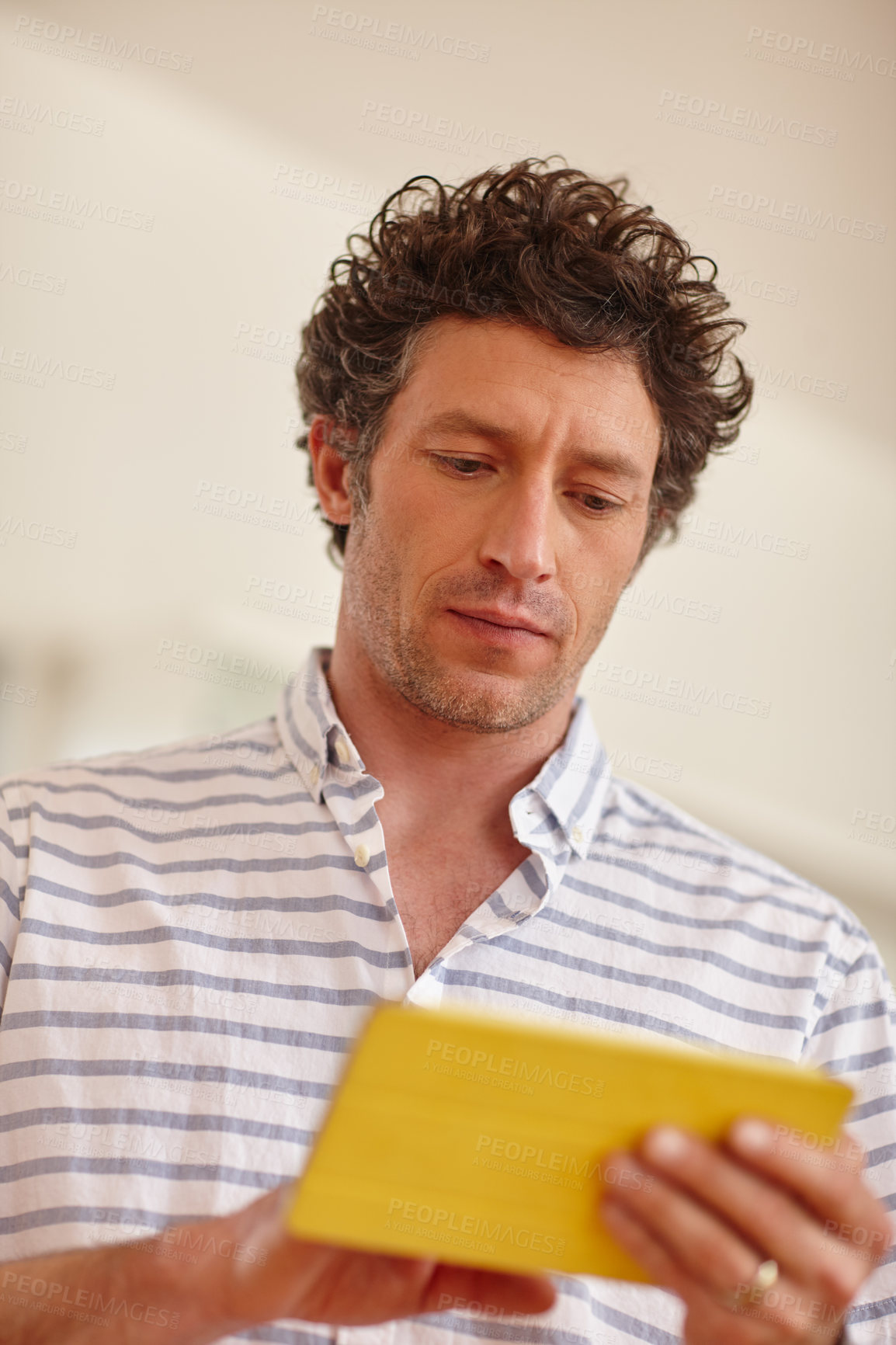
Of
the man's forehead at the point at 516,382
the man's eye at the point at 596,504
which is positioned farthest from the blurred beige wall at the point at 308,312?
the man's eye at the point at 596,504

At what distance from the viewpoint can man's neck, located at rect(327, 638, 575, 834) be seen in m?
1.40

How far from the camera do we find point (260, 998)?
117 cm

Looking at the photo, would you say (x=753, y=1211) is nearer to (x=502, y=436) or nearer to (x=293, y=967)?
(x=293, y=967)

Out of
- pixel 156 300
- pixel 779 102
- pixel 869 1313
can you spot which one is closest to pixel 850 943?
pixel 869 1313

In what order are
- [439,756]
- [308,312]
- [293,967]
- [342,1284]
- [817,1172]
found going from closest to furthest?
[817,1172], [342,1284], [293,967], [439,756], [308,312]

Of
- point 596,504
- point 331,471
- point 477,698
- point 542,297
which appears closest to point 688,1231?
point 477,698

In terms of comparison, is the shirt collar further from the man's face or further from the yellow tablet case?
the yellow tablet case

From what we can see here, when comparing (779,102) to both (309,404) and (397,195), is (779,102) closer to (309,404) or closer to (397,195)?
(397,195)

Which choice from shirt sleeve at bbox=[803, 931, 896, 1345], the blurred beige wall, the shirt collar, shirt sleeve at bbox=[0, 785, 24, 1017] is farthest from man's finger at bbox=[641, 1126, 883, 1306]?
the blurred beige wall

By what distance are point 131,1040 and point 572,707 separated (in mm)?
722

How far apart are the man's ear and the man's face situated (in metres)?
0.22

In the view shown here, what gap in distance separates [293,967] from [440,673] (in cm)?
39

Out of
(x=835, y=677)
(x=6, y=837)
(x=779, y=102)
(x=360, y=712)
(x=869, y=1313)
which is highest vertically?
(x=779, y=102)

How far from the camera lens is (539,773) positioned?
56.2 inches
